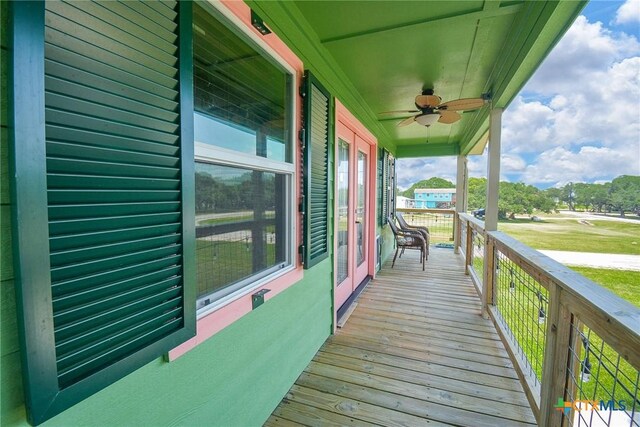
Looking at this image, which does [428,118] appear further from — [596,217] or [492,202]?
[596,217]

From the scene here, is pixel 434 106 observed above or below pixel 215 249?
above

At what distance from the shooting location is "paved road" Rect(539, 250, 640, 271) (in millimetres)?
1019

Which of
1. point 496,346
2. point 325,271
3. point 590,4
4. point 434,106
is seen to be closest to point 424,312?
point 496,346

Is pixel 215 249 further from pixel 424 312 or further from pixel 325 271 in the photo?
pixel 424 312

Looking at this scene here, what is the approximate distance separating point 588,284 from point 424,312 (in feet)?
6.60

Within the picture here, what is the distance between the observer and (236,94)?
4.32 ft

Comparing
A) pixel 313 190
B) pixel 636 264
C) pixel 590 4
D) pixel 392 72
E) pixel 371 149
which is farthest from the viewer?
pixel 371 149

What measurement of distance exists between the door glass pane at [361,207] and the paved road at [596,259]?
6.92 feet

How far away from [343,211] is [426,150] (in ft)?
14.1

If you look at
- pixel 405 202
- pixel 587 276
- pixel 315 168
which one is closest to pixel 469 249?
pixel 587 276

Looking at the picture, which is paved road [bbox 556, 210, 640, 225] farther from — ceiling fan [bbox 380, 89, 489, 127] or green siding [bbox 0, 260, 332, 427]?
ceiling fan [bbox 380, 89, 489, 127]

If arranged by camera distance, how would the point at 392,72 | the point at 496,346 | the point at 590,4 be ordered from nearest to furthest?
the point at 590,4 → the point at 496,346 → the point at 392,72

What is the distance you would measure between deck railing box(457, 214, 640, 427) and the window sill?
54.0 inches

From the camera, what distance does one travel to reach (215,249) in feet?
3.98
